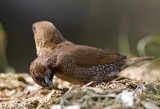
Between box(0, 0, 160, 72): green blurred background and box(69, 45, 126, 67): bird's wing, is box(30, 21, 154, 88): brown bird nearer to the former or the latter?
box(69, 45, 126, 67): bird's wing

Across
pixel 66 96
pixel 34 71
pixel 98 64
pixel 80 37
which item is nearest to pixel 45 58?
pixel 34 71

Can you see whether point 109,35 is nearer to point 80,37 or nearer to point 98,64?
point 80,37

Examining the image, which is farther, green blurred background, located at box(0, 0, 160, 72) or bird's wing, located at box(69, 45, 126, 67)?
green blurred background, located at box(0, 0, 160, 72)

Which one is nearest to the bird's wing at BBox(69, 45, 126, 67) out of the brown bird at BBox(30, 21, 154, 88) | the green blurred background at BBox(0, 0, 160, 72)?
the brown bird at BBox(30, 21, 154, 88)

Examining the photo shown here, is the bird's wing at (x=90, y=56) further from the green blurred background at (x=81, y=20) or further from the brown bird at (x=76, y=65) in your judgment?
the green blurred background at (x=81, y=20)

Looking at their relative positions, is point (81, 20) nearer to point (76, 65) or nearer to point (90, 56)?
point (90, 56)

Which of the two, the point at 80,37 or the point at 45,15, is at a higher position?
the point at 45,15

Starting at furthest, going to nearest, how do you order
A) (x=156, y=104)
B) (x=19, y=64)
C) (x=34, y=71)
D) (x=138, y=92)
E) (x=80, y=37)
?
(x=80, y=37) < (x=19, y=64) < (x=34, y=71) < (x=138, y=92) < (x=156, y=104)
